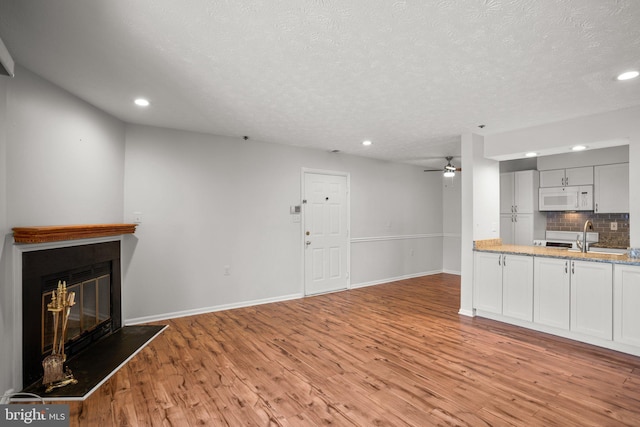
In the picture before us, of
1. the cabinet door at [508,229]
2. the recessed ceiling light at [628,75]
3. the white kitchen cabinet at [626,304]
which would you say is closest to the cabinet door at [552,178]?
the cabinet door at [508,229]

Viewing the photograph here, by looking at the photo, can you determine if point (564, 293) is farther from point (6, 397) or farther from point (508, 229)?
point (6, 397)

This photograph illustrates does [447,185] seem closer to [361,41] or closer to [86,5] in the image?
[361,41]

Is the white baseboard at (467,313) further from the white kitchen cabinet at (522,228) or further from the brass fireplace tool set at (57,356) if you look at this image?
the brass fireplace tool set at (57,356)

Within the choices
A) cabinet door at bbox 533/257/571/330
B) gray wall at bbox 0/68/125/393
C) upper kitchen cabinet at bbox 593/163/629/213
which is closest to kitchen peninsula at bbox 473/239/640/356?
cabinet door at bbox 533/257/571/330

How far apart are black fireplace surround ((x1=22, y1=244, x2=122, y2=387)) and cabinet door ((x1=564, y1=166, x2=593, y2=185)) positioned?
7.08 m

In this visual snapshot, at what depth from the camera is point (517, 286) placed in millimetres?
3934

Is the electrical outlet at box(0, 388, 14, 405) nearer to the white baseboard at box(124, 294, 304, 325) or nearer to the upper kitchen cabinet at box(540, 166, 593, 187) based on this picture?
the white baseboard at box(124, 294, 304, 325)

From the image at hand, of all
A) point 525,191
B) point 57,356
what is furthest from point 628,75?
point 57,356

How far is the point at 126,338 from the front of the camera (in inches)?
139

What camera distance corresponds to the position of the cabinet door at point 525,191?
19.5 ft

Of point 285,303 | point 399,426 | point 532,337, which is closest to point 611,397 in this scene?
point 532,337

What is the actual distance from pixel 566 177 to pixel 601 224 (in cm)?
96

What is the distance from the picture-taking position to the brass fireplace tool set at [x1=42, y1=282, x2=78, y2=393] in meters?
2.49

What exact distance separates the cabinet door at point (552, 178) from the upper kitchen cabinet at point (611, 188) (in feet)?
1.60
